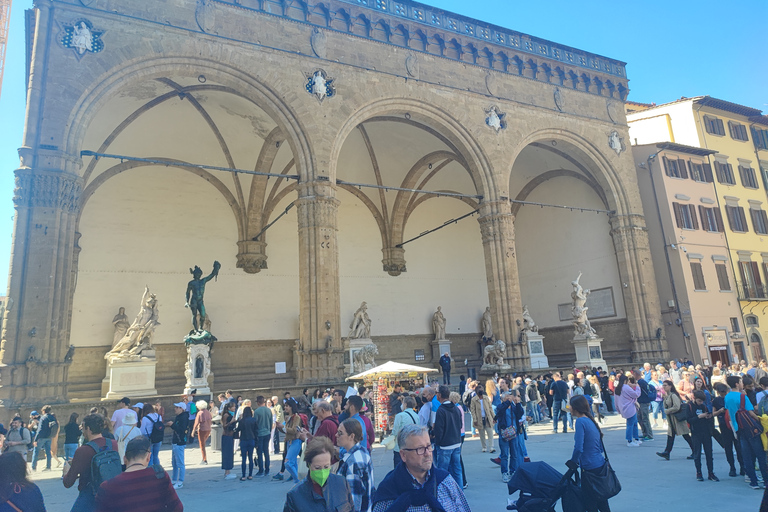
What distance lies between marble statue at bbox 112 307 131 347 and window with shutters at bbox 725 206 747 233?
84.0 ft

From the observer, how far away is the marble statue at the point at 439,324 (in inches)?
957

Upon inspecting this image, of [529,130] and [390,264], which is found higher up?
[529,130]

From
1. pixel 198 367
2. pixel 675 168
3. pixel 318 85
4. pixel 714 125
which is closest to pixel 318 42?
pixel 318 85

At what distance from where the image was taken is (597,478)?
420 centimetres

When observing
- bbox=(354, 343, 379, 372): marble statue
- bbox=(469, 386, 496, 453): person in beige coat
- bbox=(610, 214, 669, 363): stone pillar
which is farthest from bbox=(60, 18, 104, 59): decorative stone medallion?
bbox=(610, 214, 669, 363): stone pillar

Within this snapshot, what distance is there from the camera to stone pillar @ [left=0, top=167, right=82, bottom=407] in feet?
36.6

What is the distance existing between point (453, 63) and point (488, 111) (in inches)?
82.5

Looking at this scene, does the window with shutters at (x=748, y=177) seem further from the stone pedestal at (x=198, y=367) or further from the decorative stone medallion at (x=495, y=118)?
the stone pedestal at (x=198, y=367)

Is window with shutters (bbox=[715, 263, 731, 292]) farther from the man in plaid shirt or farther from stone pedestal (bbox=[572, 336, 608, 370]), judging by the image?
the man in plaid shirt

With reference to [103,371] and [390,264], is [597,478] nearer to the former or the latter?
[103,371]

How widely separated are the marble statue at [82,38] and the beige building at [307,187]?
0.13 feet

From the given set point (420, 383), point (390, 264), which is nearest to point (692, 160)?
point (390, 264)

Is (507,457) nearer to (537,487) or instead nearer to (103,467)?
(537,487)

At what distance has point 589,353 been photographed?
1869 centimetres
